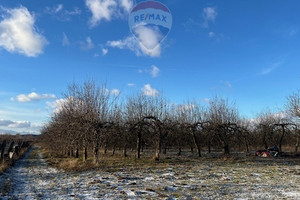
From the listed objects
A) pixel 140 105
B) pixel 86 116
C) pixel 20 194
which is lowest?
pixel 20 194

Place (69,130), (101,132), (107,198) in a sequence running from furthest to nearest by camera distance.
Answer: (69,130) < (101,132) < (107,198)

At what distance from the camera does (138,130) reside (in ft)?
62.5

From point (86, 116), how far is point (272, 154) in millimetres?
16517

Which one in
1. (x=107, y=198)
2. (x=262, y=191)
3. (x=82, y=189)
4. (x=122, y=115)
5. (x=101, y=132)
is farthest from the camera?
(x=122, y=115)

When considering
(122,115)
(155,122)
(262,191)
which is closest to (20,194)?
(262,191)

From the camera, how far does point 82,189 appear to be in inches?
315

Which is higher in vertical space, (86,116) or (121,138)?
(86,116)

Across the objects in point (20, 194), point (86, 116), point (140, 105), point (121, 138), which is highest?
point (140, 105)

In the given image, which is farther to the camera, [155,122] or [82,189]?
[155,122]

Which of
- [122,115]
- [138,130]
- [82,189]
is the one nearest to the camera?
[82,189]

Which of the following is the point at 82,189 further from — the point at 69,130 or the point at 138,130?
the point at 138,130

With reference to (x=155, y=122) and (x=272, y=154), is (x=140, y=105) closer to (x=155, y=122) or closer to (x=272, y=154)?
(x=155, y=122)

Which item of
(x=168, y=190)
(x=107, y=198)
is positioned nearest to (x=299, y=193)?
(x=168, y=190)

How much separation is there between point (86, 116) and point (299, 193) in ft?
41.8
